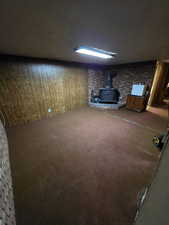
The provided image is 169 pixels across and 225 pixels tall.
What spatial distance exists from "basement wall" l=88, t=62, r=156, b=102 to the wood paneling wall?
861 mm

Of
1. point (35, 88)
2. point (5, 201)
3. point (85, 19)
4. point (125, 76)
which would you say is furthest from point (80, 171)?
point (125, 76)

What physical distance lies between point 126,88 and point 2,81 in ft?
16.8

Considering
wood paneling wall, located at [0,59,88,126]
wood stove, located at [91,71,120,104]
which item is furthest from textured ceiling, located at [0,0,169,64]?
wood stove, located at [91,71,120,104]

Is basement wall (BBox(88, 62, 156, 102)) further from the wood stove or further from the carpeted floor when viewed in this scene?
the carpeted floor

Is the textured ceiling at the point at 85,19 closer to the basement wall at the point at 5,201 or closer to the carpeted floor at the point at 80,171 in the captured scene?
the basement wall at the point at 5,201

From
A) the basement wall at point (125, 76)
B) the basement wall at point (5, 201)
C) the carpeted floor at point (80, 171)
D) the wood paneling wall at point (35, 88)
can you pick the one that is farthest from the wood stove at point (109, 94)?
the basement wall at point (5, 201)

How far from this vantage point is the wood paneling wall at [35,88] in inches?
109

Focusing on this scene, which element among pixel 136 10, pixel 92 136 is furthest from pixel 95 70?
pixel 136 10

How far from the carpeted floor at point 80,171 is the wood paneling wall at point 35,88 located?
0.69 metres

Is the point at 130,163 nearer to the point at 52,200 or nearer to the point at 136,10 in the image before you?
the point at 52,200

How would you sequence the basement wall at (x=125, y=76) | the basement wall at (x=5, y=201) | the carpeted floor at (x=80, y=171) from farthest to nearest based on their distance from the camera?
the basement wall at (x=125, y=76)
the carpeted floor at (x=80, y=171)
the basement wall at (x=5, y=201)

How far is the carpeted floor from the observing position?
3.60 ft

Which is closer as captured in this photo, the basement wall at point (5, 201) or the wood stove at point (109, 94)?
the basement wall at point (5, 201)

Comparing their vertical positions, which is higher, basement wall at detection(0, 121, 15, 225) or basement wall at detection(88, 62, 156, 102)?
basement wall at detection(88, 62, 156, 102)
